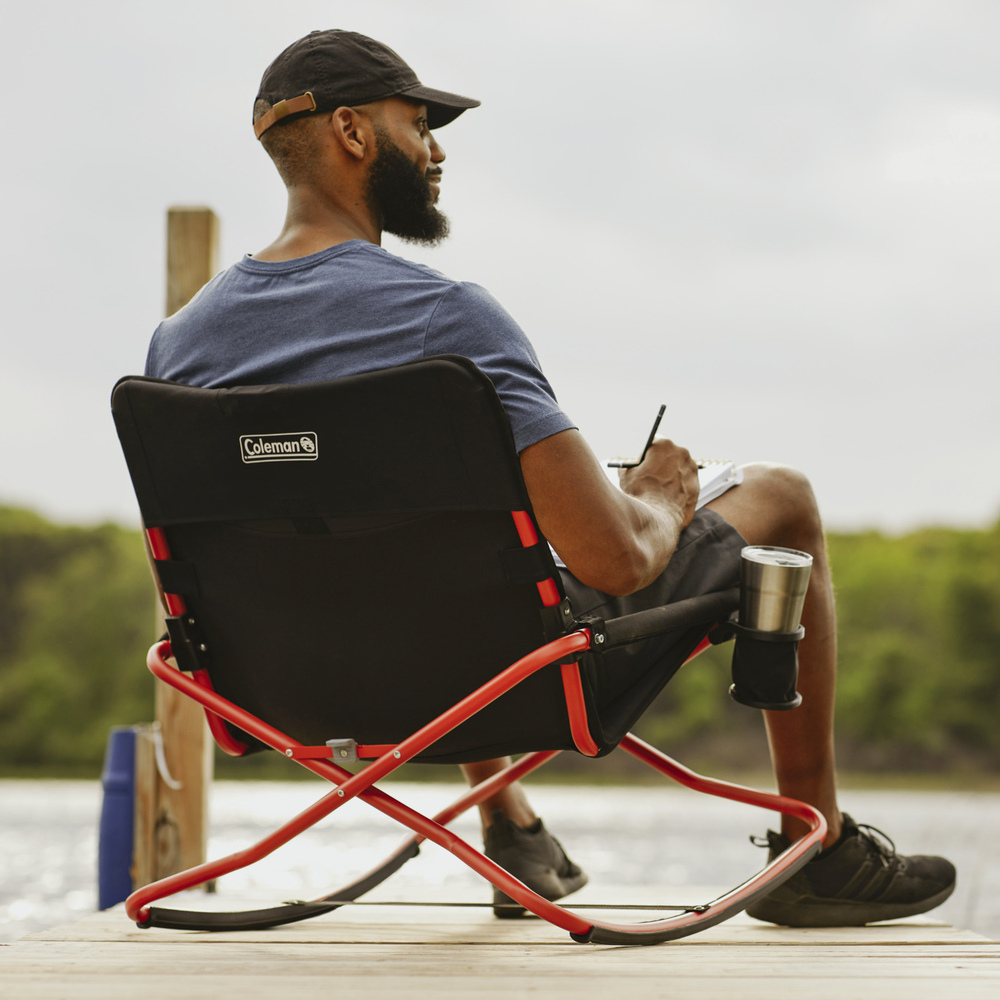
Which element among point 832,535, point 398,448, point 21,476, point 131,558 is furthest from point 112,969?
point 21,476

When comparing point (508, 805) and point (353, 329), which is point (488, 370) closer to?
point (353, 329)

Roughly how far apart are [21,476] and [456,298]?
28.9m

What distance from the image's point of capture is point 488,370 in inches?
53.1

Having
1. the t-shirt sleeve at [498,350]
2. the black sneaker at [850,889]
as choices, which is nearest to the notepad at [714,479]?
the t-shirt sleeve at [498,350]

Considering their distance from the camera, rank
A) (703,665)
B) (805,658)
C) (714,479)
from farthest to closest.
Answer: (703,665) → (805,658) → (714,479)

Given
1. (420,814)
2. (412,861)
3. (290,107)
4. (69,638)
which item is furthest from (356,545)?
(69,638)

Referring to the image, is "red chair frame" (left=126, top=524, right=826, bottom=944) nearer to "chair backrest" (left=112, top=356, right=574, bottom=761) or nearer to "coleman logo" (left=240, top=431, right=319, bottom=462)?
"chair backrest" (left=112, top=356, right=574, bottom=761)

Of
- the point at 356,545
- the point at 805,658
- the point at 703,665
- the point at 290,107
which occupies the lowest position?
the point at 703,665

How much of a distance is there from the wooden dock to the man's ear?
118 cm

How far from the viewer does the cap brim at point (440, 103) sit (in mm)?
1648

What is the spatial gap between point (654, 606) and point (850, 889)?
643mm

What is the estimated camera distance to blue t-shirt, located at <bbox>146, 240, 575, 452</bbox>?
1.36 metres

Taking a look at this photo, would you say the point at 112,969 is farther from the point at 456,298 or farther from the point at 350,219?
the point at 350,219

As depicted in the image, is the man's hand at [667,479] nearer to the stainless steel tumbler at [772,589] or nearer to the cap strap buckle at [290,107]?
the stainless steel tumbler at [772,589]
